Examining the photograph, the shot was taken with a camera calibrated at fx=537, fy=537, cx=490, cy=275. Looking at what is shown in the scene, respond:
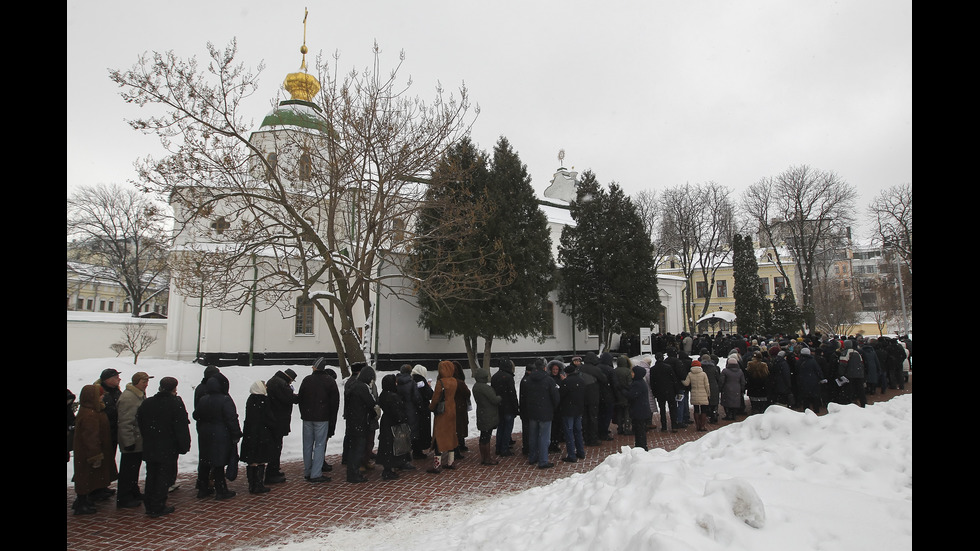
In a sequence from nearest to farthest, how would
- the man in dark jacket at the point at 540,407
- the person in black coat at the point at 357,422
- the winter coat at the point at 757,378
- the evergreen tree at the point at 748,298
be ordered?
the person in black coat at the point at 357,422 < the man in dark jacket at the point at 540,407 < the winter coat at the point at 757,378 < the evergreen tree at the point at 748,298

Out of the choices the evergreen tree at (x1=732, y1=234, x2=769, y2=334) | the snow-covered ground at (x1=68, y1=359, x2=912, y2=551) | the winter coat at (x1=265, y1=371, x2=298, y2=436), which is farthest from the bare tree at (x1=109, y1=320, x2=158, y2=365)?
the evergreen tree at (x1=732, y1=234, x2=769, y2=334)

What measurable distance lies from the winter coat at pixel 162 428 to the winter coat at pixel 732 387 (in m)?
11.0

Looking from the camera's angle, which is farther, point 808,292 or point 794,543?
point 808,292

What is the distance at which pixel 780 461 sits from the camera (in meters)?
5.41

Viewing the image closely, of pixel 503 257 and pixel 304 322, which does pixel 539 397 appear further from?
pixel 304 322

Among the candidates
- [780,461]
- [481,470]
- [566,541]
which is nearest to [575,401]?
[481,470]

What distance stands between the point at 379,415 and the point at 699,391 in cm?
719

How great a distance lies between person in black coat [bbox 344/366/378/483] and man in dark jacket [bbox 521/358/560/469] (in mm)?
2516

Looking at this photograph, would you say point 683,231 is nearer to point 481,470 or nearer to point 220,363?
point 220,363

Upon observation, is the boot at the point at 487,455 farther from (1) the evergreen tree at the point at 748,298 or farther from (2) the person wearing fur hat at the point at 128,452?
(1) the evergreen tree at the point at 748,298

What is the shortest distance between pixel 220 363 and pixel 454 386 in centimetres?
1754

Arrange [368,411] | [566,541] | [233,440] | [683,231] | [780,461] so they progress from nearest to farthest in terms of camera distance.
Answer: [566,541] → [780,461] → [233,440] → [368,411] → [683,231]

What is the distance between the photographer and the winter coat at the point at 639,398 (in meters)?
9.85

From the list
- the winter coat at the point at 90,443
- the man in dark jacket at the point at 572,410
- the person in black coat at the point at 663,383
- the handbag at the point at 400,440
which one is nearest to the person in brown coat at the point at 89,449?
the winter coat at the point at 90,443
